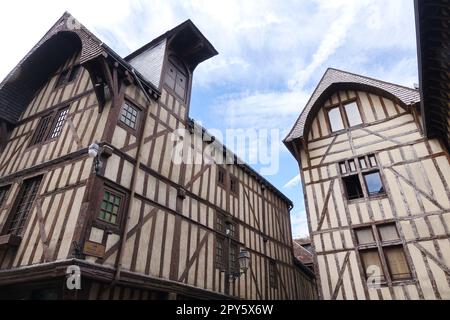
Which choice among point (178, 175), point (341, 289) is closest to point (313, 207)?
point (341, 289)

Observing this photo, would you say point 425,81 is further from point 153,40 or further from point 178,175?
point 153,40

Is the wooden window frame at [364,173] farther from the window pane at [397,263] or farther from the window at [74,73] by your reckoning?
the window at [74,73]

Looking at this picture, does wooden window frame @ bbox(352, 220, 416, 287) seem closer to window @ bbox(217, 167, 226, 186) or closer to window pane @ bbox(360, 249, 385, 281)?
window pane @ bbox(360, 249, 385, 281)

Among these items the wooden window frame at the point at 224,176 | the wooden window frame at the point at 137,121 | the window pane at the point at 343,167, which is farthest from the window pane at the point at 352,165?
the wooden window frame at the point at 137,121

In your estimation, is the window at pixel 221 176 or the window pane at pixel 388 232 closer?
the window pane at pixel 388 232

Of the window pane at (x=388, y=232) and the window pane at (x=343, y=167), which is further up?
the window pane at (x=343, y=167)

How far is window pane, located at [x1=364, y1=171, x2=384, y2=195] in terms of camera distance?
35.1 feet

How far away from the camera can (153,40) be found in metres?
12.9

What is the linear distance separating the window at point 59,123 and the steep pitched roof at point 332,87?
29.2 ft

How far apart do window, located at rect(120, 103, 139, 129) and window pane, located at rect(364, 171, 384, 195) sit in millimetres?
8918

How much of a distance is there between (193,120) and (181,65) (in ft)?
9.80

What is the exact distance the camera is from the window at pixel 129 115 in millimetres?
9227

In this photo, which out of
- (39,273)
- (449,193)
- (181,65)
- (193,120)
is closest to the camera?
(39,273)

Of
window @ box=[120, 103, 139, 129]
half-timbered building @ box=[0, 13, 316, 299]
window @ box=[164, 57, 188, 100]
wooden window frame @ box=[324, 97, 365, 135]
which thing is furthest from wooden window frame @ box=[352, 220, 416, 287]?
window @ box=[164, 57, 188, 100]
